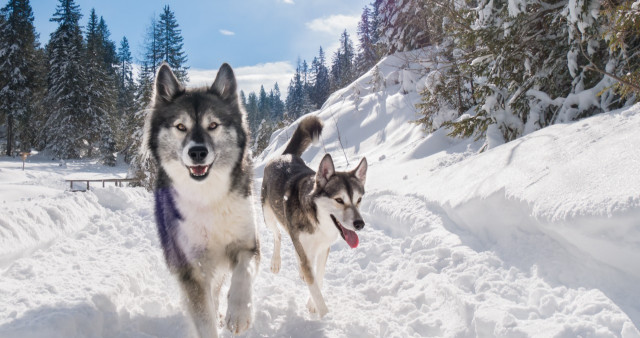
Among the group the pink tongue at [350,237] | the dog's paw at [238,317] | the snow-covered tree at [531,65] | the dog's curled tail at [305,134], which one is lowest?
the dog's paw at [238,317]

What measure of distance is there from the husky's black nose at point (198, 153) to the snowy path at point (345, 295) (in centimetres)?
155

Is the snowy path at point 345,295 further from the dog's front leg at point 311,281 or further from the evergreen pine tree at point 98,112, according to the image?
the evergreen pine tree at point 98,112

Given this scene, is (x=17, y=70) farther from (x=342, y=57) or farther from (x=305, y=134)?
(x=342, y=57)

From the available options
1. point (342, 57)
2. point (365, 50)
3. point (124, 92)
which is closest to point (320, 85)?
point (342, 57)

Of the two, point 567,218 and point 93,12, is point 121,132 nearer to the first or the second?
point 93,12

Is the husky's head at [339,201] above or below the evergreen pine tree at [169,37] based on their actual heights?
below

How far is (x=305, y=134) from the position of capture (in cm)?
603

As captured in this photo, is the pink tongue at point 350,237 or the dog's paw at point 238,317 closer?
the dog's paw at point 238,317

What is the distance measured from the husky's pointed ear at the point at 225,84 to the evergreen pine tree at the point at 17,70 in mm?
36688

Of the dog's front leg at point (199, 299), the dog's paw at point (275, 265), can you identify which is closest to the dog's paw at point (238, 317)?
the dog's front leg at point (199, 299)

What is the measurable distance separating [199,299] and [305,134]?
3655 mm

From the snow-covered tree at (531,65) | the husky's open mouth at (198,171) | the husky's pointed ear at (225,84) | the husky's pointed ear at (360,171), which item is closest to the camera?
the husky's open mouth at (198,171)

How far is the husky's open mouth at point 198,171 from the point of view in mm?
2766

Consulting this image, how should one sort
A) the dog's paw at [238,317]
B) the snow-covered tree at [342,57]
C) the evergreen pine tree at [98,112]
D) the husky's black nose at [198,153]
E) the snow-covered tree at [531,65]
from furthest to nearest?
the snow-covered tree at [342,57] → the evergreen pine tree at [98,112] → the snow-covered tree at [531,65] → the husky's black nose at [198,153] → the dog's paw at [238,317]
